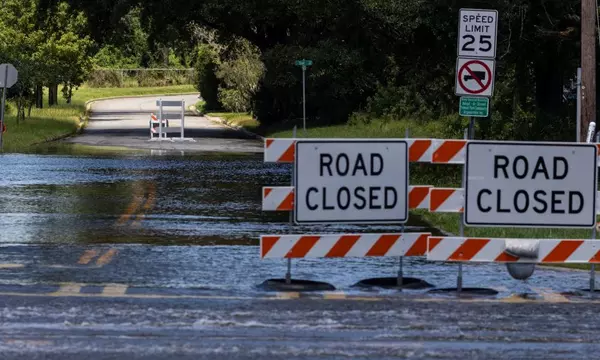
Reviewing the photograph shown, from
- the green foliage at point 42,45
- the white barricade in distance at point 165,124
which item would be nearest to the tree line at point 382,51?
the green foliage at point 42,45

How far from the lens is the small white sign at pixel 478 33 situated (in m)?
19.0

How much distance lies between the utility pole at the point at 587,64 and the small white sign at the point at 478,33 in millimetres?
6112

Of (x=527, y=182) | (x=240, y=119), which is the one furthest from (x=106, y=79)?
(x=527, y=182)

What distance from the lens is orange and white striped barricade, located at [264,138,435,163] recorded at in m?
12.4

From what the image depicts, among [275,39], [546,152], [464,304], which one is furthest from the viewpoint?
[275,39]

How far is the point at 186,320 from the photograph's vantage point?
10195 millimetres

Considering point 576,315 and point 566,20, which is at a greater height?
point 566,20

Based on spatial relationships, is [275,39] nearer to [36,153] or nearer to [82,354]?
[36,153]

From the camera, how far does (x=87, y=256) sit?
14422mm

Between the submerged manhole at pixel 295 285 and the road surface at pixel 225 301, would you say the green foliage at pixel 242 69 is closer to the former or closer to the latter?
the road surface at pixel 225 301

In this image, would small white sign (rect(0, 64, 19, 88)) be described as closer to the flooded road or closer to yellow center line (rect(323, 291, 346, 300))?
the flooded road

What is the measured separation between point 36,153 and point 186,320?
2814 cm

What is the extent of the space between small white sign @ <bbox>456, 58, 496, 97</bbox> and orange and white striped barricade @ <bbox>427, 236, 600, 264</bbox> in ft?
22.1

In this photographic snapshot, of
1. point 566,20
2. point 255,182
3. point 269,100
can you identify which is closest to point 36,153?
point 255,182
